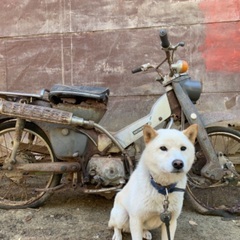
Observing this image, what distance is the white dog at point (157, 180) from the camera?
230 cm

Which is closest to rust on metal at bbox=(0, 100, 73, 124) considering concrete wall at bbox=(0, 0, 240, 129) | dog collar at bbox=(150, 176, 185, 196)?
dog collar at bbox=(150, 176, 185, 196)

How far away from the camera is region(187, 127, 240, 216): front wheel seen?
3256 mm

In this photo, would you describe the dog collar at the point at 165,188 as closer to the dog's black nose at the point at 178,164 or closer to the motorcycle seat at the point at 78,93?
the dog's black nose at the point at 178,164

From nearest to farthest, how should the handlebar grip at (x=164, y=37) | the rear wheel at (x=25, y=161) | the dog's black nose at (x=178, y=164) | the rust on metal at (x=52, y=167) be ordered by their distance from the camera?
1. the dog's black nose at (x=178, y=164)
2. the handlebar grip at (x=164, y=37)
3. the rust on metal at (x=52, y=167)
4. the rear wheel at (x=25, y=161)

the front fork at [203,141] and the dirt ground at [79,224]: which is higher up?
the front fork at [203,141]

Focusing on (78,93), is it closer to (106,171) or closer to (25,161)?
(106,171)

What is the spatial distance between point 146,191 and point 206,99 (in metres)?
2.49

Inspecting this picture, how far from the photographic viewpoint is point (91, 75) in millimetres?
4594

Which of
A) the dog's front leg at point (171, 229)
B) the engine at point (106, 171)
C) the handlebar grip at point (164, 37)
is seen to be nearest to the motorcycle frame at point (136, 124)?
the engine at point (106, 171)

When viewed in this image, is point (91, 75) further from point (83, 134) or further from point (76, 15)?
point (83, 134)

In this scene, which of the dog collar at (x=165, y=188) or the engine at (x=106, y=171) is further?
the engine at (x=106, y=171)

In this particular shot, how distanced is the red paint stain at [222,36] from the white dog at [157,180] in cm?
231

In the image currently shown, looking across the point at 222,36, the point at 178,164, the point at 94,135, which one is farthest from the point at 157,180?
the point at 222,36

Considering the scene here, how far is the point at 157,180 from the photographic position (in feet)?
7.97
